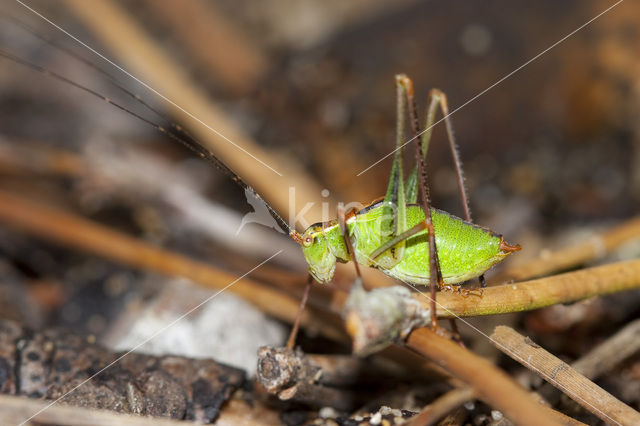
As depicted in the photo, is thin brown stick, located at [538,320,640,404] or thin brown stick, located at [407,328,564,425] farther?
thin brown stick, located at [538,320,640,404]

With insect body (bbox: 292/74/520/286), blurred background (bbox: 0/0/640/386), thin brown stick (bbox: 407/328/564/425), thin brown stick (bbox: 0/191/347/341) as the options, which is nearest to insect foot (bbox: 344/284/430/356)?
thin brown stick (bbox: 407/328/564/425)

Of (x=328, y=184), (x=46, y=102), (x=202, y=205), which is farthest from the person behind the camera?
(x=46, y=102)

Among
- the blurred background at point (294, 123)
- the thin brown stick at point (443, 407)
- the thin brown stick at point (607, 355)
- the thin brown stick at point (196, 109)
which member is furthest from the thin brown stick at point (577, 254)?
the thin brown stick at point (196, 109)

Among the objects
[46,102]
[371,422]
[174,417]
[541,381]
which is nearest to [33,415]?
[174,417]

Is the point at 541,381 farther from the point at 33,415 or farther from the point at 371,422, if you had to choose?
the point at 33,415

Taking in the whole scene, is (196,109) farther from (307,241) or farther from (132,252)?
(307,241)

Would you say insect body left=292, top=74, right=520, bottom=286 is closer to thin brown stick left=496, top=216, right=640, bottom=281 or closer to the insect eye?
the insect eye
